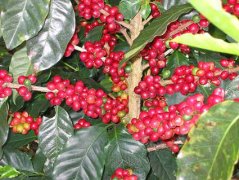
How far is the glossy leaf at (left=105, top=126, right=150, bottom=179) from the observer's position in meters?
1.25

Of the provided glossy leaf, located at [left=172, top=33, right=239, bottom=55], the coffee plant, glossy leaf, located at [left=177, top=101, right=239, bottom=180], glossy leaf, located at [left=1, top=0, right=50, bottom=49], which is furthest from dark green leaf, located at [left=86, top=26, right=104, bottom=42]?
glossy leaf, located at [left=172, top=33, right=239, bottom=55]

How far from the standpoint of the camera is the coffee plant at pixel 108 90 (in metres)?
1.01

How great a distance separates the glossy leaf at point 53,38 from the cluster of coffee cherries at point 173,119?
315 mm

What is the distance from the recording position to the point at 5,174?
1.32 meters

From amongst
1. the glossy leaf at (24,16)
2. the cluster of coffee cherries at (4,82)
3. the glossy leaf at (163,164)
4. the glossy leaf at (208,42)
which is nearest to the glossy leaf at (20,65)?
the cluster of coffee cherries at (4,82)

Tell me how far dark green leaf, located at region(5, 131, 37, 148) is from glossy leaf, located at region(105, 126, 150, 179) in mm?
408

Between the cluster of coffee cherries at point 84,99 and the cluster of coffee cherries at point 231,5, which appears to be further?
the cluster of coffee cherries at point 84,99

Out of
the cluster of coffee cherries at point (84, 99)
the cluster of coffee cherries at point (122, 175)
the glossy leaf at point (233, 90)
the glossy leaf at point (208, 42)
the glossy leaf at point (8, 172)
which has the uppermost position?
the glossy leaf at point (208, 42)

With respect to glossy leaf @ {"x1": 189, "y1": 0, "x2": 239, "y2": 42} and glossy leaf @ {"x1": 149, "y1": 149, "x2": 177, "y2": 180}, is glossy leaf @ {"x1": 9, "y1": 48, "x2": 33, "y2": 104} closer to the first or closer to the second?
glossy leaf @ {"x1": 149, "y1": 149, "x2": 177, "y2": 180}

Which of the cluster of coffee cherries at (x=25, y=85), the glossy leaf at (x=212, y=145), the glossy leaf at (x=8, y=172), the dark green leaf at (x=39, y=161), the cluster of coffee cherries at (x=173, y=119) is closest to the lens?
the glossy leaf at (x=212, y=145)

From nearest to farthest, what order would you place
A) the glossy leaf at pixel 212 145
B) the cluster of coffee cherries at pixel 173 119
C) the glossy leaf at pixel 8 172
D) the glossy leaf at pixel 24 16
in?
the glossy leaf at pixel 212 145, the cluster of coffee cherries at pixel 173 119, the glossy leaf at pixel 24 16, the glossy leaf at pixel 8 172

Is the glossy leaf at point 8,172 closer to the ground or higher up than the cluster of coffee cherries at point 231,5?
closer to the ground

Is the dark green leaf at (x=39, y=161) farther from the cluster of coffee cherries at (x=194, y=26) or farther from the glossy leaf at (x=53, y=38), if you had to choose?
the cluster of coffee cherries at (x=194, y=26)

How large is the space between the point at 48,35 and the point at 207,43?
0.68 meters
